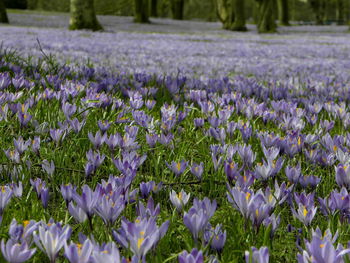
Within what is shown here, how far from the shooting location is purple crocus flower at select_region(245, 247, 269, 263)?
97 centimetres

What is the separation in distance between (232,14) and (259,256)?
28326mm

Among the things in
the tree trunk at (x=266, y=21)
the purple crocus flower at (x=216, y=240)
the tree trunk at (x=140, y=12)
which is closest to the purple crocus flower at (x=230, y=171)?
the purple crocus flower at (x=216, y=240)

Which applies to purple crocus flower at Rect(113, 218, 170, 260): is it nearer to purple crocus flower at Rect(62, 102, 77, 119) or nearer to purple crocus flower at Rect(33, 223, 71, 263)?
purple crocus flower at Rect(33, 223, 71, 263)

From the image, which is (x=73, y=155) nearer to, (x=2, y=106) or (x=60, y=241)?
(x=2, y=106)

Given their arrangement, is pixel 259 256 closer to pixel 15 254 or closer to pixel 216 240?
pixel 216 240

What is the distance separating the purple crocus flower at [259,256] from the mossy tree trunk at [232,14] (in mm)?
24511

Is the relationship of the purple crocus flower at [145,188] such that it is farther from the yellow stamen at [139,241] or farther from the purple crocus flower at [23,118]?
the purple crocus flower at [23,118]

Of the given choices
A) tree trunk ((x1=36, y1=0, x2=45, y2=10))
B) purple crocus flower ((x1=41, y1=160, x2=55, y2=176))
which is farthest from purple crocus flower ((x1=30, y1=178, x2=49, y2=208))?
tree trunk ((x1=36, y1=0, x2=45, y2=10))

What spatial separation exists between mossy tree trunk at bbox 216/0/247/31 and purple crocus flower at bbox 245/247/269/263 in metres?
24.5

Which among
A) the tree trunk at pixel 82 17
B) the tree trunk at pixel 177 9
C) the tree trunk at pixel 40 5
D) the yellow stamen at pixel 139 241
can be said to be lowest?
the yellow stamen at pixel 139 241

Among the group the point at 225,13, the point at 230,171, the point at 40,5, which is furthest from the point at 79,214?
the point at 40,5

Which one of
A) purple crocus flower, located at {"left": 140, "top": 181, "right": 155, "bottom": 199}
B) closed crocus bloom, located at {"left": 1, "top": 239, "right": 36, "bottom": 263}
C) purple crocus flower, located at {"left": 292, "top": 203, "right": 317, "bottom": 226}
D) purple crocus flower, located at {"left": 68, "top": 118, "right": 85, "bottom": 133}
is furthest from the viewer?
purple crocus flower, located at {"left": 68, "top": 118, "right": 85, "bottom": 133}

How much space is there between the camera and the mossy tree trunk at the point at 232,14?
998 inches

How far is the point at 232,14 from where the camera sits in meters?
27.9
